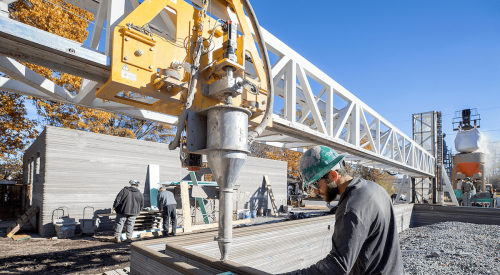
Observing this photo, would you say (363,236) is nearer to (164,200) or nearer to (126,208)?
(164,200)

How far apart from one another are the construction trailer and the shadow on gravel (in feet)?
6.64

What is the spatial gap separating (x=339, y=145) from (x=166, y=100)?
15.9ft

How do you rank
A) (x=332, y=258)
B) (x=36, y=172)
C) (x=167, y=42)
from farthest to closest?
(x=36, y=172) < (x=167, y=42) < (x=332, y=258)

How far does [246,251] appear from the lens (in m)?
3.48

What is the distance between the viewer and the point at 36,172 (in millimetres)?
10797

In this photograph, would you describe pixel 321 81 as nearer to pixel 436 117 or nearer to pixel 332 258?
pixel 332 258

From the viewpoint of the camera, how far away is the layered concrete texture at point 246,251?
2247 mm

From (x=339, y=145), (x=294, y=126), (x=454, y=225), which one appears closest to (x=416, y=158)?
(x=454, y=225)

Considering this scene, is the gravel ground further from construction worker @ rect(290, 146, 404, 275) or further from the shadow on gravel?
the shadow on gravel

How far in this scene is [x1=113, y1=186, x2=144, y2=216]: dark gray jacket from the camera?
28.1 feet

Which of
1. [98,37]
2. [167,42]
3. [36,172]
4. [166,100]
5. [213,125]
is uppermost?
[98,37]

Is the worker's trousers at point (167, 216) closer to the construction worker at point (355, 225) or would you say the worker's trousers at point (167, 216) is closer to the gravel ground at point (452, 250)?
the gravel ground at point (452, 250)

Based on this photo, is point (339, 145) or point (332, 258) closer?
point (332, 258)

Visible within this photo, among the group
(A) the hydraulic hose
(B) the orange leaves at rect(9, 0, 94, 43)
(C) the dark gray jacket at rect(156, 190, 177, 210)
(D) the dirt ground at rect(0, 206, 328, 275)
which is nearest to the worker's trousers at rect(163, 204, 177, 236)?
(C) the dark gray jacket at rect(156, 190, 177, 210)
